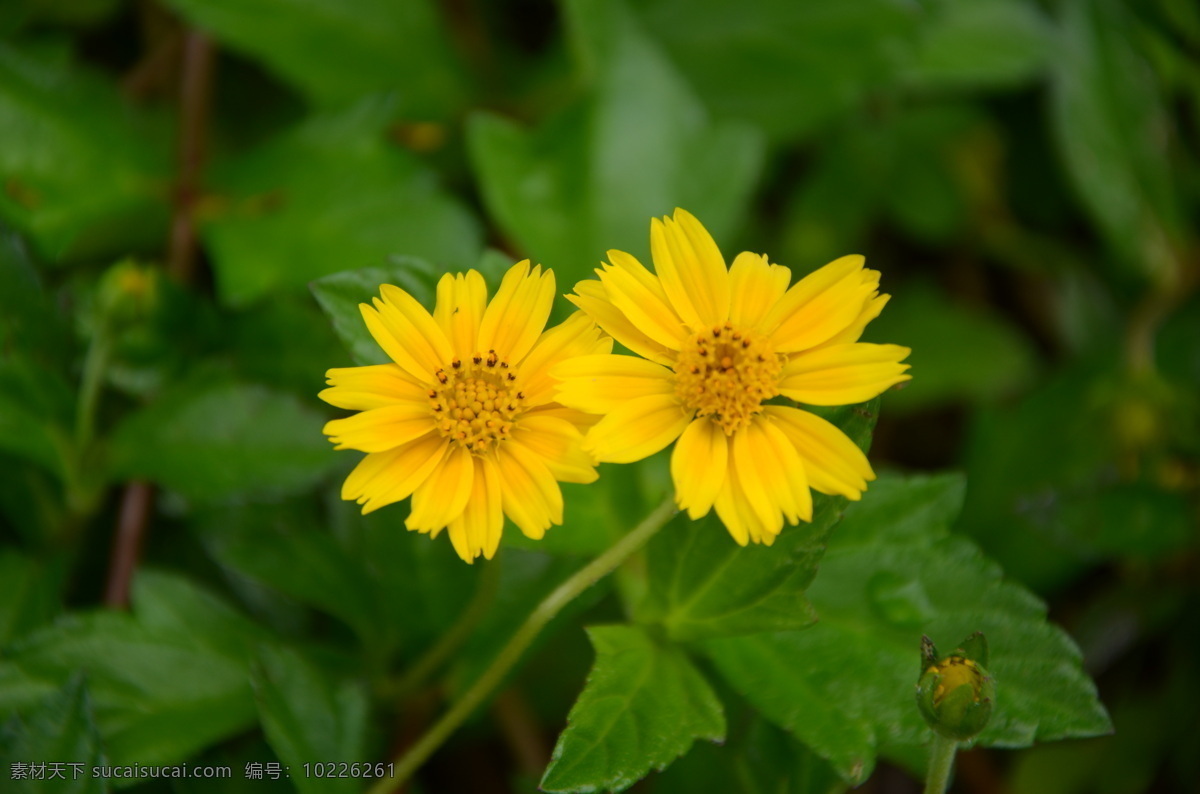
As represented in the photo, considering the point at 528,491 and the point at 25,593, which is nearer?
the point at 528,491

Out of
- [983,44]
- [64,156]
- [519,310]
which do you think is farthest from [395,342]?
[983,44]

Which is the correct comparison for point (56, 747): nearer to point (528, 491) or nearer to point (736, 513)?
point (528, 491)

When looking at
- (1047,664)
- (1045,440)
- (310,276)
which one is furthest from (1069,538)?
(310,276)

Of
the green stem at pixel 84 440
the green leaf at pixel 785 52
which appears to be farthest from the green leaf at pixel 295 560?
the green leaf at pixel 785 52

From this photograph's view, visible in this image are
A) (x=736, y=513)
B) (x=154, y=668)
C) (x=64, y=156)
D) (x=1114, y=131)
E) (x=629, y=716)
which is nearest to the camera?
(x=736, y=513)

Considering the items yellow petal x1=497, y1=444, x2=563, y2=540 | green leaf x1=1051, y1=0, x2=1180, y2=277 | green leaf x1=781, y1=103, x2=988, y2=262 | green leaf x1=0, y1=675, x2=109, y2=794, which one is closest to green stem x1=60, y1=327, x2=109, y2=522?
green leaf x1=0, y1=675, x2=109, y2=794

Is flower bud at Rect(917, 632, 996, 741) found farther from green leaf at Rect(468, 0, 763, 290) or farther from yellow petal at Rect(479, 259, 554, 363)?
green leaf at Rect(468, 0, 763, 290)

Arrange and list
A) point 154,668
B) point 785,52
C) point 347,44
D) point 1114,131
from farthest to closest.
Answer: point 1114,131, point 785,52, point 347,44, point 154,668
